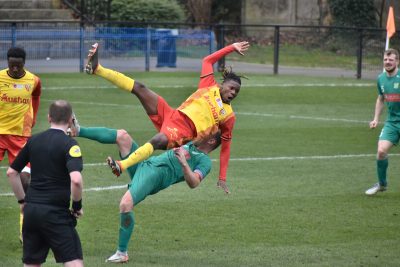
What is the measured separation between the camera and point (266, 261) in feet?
36.7

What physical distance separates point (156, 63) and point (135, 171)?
25.2m

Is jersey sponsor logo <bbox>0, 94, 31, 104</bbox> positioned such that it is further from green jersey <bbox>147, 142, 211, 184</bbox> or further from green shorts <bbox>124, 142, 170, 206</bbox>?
green jersey <bbox>147, 142, 211, 184</bbox>

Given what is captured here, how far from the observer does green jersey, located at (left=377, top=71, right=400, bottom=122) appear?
15.8 meters

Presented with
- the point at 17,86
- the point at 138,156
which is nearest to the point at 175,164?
the point at 138,156

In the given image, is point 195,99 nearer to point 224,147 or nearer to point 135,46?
point 224,147

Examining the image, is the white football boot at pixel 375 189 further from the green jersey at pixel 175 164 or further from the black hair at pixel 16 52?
the black hair at pixel 16 52

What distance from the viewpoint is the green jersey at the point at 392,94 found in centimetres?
1583

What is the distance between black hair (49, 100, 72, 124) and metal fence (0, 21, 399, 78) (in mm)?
25284

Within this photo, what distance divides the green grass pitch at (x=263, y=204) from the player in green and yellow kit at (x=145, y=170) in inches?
18.0

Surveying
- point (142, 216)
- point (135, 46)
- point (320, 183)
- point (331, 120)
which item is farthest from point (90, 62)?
point (135, 46)

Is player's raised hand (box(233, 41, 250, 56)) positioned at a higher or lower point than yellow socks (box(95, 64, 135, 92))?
higher

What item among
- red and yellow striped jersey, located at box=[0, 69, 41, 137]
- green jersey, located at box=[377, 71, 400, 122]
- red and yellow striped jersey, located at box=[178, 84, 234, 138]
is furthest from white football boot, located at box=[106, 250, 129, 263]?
green jersey, located at box=[377, 71, 400, 122]

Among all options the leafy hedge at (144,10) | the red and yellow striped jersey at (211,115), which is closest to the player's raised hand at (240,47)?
the red and yellow striped jersey at (211,115)

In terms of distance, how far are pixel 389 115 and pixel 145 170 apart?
19.5ft
